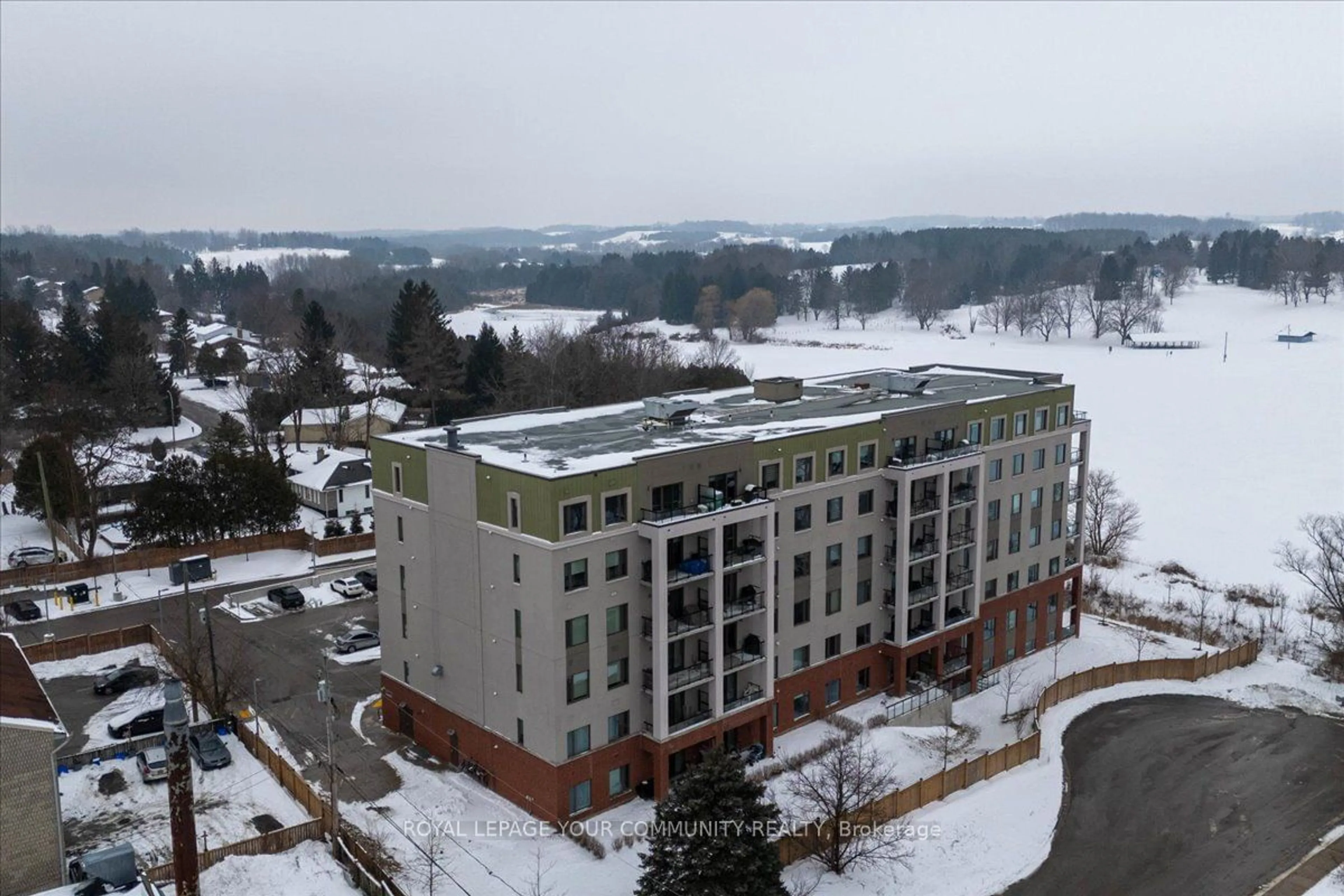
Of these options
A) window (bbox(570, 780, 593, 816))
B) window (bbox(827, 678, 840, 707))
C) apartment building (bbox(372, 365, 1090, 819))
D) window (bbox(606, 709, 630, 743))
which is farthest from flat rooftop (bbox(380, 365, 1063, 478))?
window (bbox(827, 678, 840, 707))

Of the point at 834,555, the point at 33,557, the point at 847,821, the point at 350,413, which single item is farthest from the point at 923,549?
the point at 350,413

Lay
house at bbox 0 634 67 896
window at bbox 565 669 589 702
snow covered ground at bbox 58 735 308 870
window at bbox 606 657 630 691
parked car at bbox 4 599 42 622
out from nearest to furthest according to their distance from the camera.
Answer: house at bbox 0 634 67 896, snow covered ground at bbox 58 735 308 870, window at bbox 565 669 589 702, window at bbox 606 657 630 691, parked car at bbox 4 599 42 622

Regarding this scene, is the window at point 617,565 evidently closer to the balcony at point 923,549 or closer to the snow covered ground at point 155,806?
the snow covered ground at point 155,806

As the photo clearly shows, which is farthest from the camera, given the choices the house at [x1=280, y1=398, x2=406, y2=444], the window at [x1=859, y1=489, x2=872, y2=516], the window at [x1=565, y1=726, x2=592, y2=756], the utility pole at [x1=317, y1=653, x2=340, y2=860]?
the house at [x1=280, y1=398, x2=406, y2=444]

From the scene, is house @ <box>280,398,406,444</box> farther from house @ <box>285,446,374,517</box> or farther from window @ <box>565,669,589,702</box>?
window @ <box>565,669,589,702</box>

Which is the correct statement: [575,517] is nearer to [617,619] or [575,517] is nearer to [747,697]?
[617,619]

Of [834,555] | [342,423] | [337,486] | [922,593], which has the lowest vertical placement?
[337,486]
